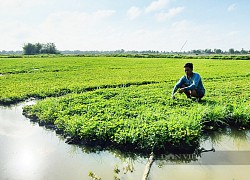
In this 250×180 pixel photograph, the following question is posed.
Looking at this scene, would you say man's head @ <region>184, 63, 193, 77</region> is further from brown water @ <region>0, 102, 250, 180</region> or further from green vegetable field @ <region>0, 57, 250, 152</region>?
brown water @ <region>0, 102, 250, 180</region>

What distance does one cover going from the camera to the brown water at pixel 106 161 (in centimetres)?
480

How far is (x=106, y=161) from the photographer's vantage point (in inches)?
210

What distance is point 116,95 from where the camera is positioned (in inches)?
393

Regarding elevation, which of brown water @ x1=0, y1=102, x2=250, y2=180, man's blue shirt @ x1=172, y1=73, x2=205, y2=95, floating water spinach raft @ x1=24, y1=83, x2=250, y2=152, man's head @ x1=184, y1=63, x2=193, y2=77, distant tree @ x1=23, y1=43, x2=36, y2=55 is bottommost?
brown water @ x1=0, y1=102, x2=250, y2=180

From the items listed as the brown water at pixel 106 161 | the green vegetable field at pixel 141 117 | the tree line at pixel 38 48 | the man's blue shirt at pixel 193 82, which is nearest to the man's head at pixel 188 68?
the man's blue shirt at pixel 193 82

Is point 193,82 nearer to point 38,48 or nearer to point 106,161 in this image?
point 106,161

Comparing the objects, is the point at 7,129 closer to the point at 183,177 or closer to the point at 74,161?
the point at 74,161

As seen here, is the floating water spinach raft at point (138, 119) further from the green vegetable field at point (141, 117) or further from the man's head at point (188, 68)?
the man's head at point (188, 68)

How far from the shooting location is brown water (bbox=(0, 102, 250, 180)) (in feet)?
15.8

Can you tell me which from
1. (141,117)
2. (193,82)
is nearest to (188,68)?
(193,82)

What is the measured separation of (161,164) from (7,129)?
457 cm

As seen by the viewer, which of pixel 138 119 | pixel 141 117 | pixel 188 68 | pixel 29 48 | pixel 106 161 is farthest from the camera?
pixel 29 48

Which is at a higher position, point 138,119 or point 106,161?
point 138,119

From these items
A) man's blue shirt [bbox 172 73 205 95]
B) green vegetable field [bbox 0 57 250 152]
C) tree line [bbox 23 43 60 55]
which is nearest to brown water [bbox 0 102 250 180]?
green vegetable field [bbox 0 57 250 152]
